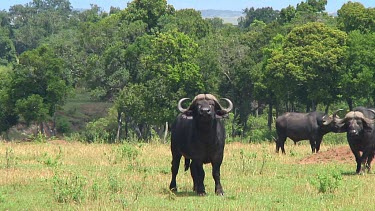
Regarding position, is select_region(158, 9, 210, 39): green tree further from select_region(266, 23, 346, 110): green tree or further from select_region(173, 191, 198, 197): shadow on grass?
select_region(173, 191, 198, 197): shadow on grass

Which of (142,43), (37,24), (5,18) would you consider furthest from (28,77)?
(5,18)

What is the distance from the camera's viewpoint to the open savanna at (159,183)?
1473 centimetres

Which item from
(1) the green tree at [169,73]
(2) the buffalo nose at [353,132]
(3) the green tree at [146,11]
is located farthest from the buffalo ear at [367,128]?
(3) the green tree at [146,11]

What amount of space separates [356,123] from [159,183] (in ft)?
19.9

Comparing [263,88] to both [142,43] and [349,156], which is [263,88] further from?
[349,156]

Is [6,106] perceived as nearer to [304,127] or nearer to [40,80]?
[40,80]

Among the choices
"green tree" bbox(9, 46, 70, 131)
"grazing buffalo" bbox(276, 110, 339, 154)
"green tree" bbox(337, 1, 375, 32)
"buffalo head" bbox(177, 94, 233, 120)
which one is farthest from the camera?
"green tree" bbox(9, 46, 70, 131)

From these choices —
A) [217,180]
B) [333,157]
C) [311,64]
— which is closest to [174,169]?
[217,180]

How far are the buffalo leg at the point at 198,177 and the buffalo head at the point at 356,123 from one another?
584 cm

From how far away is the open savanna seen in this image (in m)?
14.7

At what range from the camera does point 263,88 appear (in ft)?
211

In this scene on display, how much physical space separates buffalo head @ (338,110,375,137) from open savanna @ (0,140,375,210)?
3.92 feet

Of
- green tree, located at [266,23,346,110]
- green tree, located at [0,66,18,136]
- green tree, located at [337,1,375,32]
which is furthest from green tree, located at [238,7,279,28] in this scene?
green tree, located at [266,23,346,110]

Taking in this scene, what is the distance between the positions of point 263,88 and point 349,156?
129 feet
